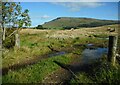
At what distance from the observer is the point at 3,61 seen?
17.7 m

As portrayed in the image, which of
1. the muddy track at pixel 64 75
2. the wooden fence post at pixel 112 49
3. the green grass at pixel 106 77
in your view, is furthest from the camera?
the muddy track at pixel 64 75

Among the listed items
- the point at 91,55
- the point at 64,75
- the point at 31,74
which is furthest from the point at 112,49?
the point at 91,55

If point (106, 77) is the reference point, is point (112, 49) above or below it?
above

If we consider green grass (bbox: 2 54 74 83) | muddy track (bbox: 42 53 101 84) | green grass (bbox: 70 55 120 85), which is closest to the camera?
green grass (bbox: 70 55 120 85)

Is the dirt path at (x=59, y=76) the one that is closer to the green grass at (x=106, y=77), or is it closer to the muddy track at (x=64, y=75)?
the muddy track at (x=64, y=75)

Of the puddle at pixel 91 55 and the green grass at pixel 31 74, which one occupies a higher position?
the puddle at pixel 91 55

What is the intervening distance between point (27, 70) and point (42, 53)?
329 inches

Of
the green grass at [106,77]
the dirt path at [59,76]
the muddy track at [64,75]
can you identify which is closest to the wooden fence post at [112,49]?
the green grass at [106,77]

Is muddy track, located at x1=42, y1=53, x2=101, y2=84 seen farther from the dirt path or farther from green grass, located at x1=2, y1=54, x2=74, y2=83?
green grass, located at x1=2, y1=54, x2=74, y2=83

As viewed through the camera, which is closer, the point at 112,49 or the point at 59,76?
the point at 112,49

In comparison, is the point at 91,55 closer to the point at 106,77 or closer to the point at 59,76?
the point at 59,76

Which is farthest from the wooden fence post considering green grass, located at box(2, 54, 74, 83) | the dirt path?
green grass, located at box(2, 54, 74, 83)

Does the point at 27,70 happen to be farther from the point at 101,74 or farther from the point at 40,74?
the point at 101,74

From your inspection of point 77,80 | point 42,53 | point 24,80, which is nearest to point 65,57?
point 42,53
